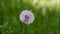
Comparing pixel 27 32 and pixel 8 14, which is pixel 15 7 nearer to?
pixel 8 14

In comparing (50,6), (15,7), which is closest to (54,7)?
(50,6)

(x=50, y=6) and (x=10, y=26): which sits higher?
(x=50, y=6)

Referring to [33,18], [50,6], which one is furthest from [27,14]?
[50,6]
